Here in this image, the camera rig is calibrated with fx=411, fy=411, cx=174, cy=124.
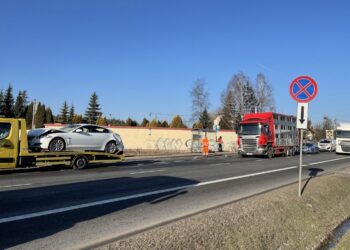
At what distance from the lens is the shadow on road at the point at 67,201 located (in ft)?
21.7

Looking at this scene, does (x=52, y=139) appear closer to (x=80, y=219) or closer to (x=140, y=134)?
(x=80, y=219)

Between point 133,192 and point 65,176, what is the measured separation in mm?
4457

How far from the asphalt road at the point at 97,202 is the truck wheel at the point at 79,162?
2792mm

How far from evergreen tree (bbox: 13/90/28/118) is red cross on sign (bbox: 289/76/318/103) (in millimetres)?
92721

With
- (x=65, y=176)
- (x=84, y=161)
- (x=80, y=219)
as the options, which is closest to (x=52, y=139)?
(x=84, y=161)

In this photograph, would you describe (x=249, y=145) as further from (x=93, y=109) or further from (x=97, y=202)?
(x=93, y=109)

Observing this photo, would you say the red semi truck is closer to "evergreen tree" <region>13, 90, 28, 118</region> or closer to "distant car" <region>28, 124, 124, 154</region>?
"distant car" <region>28, 124, 124, 154</region>

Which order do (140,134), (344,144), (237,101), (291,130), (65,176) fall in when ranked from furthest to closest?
(237,101), (140,134), (344,144), (291,130), (65,176)

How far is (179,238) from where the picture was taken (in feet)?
19.8

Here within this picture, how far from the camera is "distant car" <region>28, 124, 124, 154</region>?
16.8 meters

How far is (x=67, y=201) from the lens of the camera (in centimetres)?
929

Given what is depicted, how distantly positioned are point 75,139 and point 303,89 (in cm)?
1058

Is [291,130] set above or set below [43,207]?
above

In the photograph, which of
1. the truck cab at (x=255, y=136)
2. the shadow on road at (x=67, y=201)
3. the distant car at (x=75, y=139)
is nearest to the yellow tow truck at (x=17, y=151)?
the distant car at (x=75, y=139)
